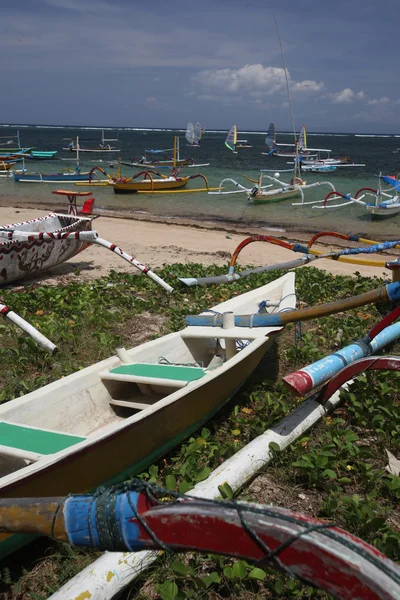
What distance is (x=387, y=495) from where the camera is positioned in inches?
131

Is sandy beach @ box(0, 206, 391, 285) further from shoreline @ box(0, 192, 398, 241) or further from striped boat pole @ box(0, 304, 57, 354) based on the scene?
striped boat pole @ box(0, 304, 57, 354)

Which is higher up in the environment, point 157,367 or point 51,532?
point 51,532

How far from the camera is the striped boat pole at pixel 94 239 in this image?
7785mm

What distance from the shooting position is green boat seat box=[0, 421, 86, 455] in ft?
10.1

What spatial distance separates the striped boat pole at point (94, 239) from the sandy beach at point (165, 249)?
0.84 metres

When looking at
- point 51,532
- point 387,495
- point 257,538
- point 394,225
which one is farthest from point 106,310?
point 394,225

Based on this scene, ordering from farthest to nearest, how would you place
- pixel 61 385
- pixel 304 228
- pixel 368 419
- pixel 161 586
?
pixel 304 228
pixel 368 419
pixel 61 385
pixel 161 586

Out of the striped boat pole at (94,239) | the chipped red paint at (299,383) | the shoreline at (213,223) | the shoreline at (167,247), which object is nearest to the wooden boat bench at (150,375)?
the chipped red paint at (299,383)

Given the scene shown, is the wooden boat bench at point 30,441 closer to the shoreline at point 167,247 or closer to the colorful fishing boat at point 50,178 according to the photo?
the shoreline at point 167,247

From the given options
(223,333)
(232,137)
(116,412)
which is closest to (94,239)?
(223,333)

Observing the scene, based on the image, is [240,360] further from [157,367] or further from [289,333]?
[289,333]

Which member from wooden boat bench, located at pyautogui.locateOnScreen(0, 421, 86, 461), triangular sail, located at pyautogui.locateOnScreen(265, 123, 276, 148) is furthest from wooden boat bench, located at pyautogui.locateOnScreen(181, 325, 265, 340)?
triangular sail, located at pyautogui.locateOnScreen(265, 123, 276, 148)

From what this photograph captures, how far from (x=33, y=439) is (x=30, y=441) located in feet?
0.09

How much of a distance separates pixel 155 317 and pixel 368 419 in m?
3.45
